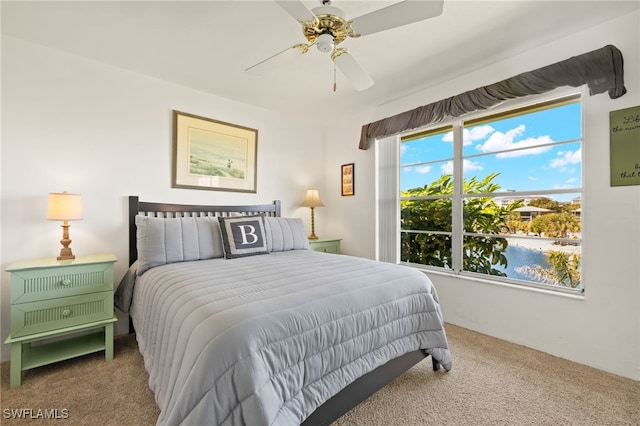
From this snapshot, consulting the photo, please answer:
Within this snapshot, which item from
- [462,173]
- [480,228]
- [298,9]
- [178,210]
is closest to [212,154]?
[178,210]

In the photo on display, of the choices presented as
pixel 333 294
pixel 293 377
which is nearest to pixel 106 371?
pixel 293 377

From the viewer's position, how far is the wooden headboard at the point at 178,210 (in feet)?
8.59

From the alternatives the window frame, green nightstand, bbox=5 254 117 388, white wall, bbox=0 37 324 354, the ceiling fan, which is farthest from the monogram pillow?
the window frame

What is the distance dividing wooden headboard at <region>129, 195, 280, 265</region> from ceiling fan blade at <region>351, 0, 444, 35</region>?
2.33m

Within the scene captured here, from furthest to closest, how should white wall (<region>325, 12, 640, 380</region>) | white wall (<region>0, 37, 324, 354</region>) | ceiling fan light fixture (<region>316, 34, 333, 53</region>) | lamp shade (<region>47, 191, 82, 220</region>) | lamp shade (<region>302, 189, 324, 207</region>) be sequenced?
lamp shade (<region>302, 189, 324, 207</region>)
white wall (<region>0, 37, 324, 354</region>)
lamp shade (<region>47, 191, 82, 220</region>)
white wall (<region>325, 12, 640, 380</region>)
ceiling fan light fixture (<region>316, 34, 333, 53</region>)

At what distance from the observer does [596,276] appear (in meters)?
2.07

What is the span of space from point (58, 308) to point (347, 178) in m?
3.23

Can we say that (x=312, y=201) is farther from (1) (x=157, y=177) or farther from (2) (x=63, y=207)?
(2) (x=63, y=207)

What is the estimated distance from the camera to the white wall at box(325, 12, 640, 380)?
6.30 feet

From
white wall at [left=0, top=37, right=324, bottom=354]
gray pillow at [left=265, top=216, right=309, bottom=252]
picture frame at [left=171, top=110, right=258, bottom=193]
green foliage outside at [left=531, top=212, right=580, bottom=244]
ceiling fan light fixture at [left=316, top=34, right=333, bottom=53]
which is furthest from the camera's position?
picture frame at [left=171, top=110, right=258, bottom=193]

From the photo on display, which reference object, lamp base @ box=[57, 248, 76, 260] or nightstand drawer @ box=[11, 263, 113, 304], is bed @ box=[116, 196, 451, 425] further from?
lamp base @ box=[57, 248, 76, 260]

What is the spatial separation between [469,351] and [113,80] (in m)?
3.97

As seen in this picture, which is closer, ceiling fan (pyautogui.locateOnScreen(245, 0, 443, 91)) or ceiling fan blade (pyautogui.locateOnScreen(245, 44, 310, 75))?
ceiling fan (pyautogui.locateOnScreen(245, 0, 443, 91))

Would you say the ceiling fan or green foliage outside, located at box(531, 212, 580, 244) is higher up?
the ceiling fan
